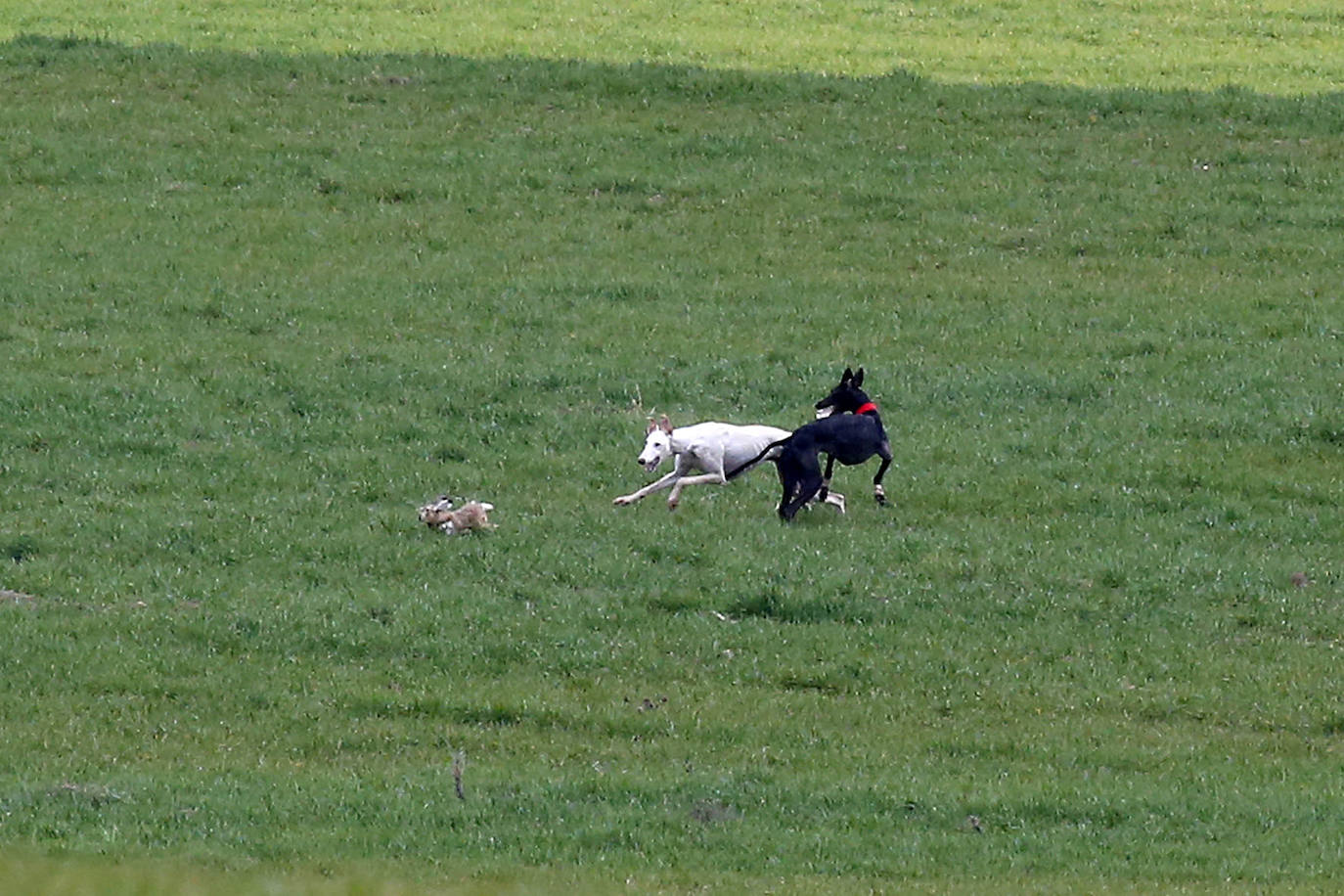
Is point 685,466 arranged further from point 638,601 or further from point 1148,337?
point 1148,337

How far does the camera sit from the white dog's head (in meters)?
17.4

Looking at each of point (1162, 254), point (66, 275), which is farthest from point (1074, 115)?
point (66, 275)

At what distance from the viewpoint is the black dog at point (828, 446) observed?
54.4 ft

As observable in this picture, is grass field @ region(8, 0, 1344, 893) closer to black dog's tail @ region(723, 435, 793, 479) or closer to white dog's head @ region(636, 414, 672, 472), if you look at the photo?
black dog's tail @ region(723, 435, 793, 479)

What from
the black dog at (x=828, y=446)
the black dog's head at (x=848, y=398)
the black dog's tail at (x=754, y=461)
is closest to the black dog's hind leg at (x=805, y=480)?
the black dog at (x=828, y=446)

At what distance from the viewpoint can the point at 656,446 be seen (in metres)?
17.4

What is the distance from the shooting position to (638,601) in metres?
14.6

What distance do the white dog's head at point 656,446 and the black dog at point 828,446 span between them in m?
0.66

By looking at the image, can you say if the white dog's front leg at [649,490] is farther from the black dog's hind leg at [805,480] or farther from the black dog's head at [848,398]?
the black dog's head at [848,398]

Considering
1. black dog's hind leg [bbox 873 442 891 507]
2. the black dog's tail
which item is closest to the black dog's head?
black dog's hind leg [bbox 873 442 891 507]

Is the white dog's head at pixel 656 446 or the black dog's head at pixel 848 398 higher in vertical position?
the black dog's head at pixel 848 398

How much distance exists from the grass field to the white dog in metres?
0.38

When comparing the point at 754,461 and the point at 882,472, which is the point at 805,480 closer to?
the point at 754,461

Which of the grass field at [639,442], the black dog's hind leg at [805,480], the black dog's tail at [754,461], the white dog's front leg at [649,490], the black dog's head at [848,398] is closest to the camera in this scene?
the grass field at [639,442]
